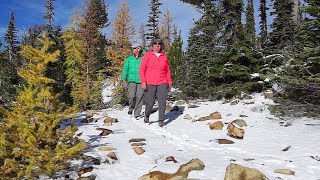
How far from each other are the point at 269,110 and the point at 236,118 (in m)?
0.93

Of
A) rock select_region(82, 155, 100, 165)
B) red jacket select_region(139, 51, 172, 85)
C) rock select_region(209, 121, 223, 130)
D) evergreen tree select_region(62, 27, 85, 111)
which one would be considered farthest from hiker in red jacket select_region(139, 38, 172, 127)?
evergreen tree select_region(62, 27, 85, 111)

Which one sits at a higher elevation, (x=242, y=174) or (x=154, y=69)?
(x=154, y=69)

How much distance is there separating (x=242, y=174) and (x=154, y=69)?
5.23m

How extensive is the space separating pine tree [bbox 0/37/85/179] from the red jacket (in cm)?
426

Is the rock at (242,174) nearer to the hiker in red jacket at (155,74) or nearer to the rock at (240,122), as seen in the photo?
the rock at (240,122)

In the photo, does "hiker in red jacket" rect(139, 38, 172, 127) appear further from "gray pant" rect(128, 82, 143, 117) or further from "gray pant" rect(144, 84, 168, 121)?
"gray pant" rect(128, 82, 143, 117)

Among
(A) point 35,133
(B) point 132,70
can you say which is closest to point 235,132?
(A) point 35,133

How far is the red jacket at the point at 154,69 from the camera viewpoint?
32.8ft

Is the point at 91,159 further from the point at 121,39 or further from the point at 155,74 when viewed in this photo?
the point at 121,39

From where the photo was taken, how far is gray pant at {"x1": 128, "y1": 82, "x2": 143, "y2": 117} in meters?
11.4

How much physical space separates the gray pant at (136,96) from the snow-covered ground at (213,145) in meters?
0.57

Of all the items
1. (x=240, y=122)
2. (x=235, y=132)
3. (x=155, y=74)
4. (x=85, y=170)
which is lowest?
(x=85, y=170)

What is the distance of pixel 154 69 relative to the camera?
998 cm

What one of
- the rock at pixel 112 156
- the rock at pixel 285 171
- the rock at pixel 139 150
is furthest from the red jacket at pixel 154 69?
the rock at pixel 285 171
